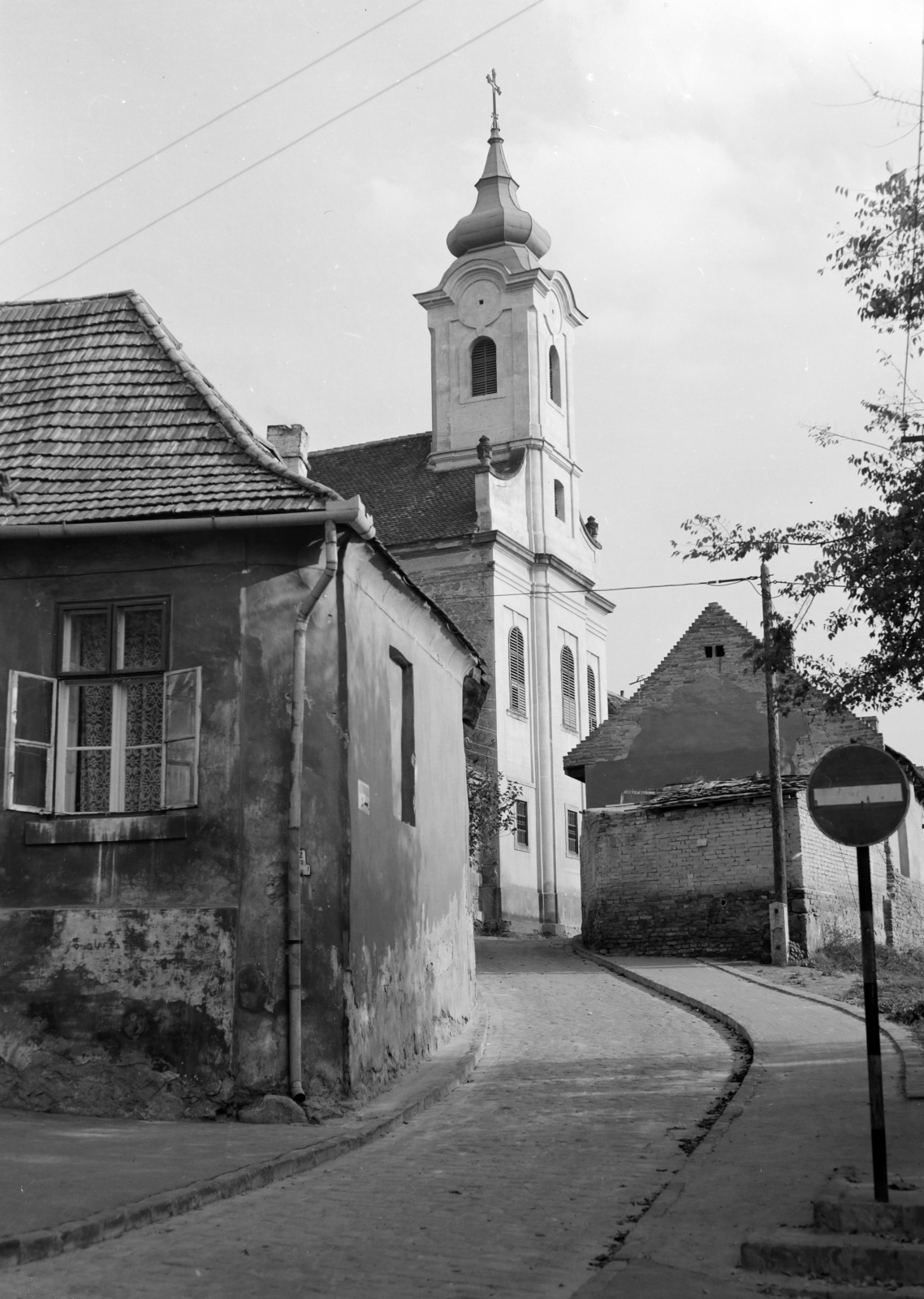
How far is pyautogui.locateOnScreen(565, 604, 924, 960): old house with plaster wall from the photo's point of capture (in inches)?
1102

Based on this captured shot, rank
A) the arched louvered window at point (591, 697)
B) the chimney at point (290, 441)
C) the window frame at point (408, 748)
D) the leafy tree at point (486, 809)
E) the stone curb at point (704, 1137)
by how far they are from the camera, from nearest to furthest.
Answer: the stone curb at point (704, 1137) < the window frame at point (408, 748) < the chimney at point (290, 441) < the leafy tree at point (486, 809) < the arched louvered window at point (591, 697)

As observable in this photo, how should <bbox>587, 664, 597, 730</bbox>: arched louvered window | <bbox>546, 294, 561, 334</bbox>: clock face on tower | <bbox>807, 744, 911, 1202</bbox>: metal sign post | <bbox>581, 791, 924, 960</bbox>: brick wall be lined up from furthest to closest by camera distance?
<bbox>546, 294, 561, 334</bbox>: clock face on tower
<bbox>587, 664, 597, 730</bbox>: arched louvered window
<bbox>581, 791, 924, 960</bbox>: brick wall
<bbox>807, 744, 911, 1202</bbox>: metal sign post

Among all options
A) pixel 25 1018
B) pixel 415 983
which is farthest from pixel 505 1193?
pixel 415 983

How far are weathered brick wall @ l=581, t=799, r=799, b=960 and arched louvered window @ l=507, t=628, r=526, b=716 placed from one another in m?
17.3

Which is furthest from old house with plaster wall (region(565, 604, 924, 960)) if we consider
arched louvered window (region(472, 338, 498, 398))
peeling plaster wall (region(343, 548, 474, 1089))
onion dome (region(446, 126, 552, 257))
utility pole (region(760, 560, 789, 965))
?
onion dome (region(446, 126, 552, 257))

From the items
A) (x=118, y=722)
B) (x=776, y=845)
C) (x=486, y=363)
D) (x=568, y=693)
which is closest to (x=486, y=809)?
(x=568, y=693)

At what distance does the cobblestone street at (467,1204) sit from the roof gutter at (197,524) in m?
4.69

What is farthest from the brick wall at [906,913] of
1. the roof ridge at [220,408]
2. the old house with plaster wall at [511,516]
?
the roof ridge at [220,408]

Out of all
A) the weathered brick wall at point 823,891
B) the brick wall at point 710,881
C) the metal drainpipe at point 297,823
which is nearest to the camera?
the metal drainpipe at point 297,823

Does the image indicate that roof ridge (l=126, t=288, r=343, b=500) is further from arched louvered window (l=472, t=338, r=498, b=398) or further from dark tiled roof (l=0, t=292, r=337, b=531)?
arched louvered window (l=472, t=338, r=498, b=398)

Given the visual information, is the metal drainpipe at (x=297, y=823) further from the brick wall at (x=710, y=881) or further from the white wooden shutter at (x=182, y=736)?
the brick wall at (x=710, y=881)

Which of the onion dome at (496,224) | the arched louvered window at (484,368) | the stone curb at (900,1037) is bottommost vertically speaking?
the stone curb at (900,1037)

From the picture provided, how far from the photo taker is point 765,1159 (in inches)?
381

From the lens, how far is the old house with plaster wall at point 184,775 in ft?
38.4
